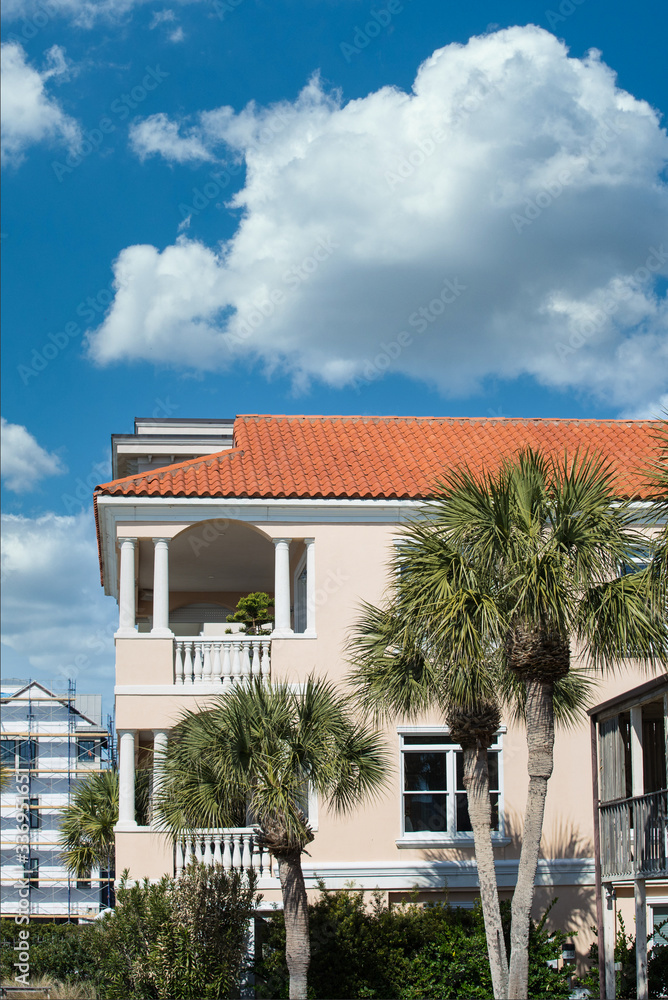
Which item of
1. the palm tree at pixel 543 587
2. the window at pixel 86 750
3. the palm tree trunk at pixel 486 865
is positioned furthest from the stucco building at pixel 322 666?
the window at pixel 86 750

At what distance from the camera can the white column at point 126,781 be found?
2127 centimetres

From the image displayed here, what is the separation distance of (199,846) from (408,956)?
418 cm

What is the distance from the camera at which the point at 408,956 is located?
1994cm

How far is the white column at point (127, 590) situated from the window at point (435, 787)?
5932mm

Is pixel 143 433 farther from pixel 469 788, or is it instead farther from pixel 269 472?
pixel 469 788

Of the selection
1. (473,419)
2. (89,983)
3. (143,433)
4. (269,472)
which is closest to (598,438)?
(473,419)

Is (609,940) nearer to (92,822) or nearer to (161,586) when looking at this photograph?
(161,586)

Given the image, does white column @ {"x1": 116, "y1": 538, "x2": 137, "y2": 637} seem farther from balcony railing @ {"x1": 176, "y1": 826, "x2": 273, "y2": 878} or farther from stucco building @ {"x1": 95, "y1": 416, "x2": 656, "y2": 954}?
balcony railing @ {"x1": 176, "y1": 826, "x2": 273, "y2": 878}

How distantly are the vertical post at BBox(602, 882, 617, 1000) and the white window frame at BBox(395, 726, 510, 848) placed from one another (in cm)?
254

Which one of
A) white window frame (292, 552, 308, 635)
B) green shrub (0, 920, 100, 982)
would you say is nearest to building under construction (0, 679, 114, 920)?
green shrub (0, 920, 100, 982)

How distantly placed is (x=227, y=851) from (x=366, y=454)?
9.48m

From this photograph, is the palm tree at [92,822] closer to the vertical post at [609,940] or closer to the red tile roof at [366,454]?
the red tile roof at [366,454]

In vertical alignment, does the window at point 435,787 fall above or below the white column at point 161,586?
below

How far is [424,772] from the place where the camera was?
22750 millimetres
